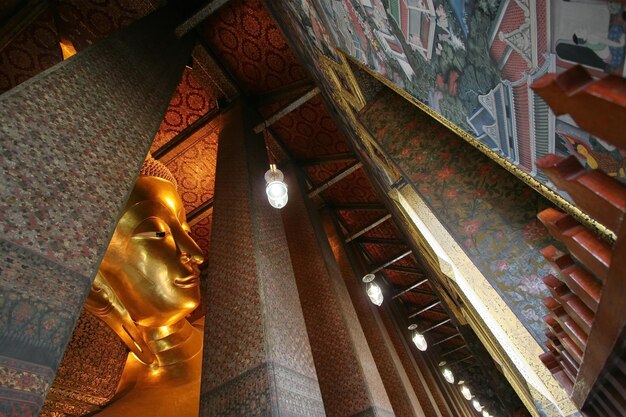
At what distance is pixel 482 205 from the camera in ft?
6.76

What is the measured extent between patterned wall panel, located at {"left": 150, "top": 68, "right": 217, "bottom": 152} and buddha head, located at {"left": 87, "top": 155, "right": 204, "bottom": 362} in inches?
74.9

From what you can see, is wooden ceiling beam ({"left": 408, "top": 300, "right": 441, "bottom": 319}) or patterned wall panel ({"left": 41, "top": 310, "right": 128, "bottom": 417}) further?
wooden ceiling beam ({"left": 408, "top": 300, "right": 441, "bottom": 319})

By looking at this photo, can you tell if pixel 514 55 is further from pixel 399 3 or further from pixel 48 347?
pixel 48 347

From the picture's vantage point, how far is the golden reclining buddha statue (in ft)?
11.5

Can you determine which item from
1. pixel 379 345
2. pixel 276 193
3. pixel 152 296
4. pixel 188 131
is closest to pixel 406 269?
pixel 379 345

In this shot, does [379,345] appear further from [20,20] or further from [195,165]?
[20,20]

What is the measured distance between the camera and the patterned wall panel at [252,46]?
4.72m

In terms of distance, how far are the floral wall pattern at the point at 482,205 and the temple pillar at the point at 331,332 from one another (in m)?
1.96

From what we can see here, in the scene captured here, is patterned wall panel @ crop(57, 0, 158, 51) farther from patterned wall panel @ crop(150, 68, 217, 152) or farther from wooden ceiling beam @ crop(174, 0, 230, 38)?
patterned wall panel @ crop(150, 68, 217, 152)

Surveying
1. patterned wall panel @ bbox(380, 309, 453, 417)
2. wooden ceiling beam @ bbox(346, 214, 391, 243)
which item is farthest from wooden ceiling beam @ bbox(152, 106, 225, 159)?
patterned wall panel @ bbox(380, 309, 453, 417)

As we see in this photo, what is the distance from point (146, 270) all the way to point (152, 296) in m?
0.27

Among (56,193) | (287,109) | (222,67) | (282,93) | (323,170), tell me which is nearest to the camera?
(56,193)

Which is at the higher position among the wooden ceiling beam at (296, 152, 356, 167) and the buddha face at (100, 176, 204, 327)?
the buddha face at (100, 176, 204, 327)

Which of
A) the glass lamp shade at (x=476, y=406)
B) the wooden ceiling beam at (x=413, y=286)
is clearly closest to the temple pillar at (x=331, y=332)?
the wooden ceiling beam at (x=413, y=286)
